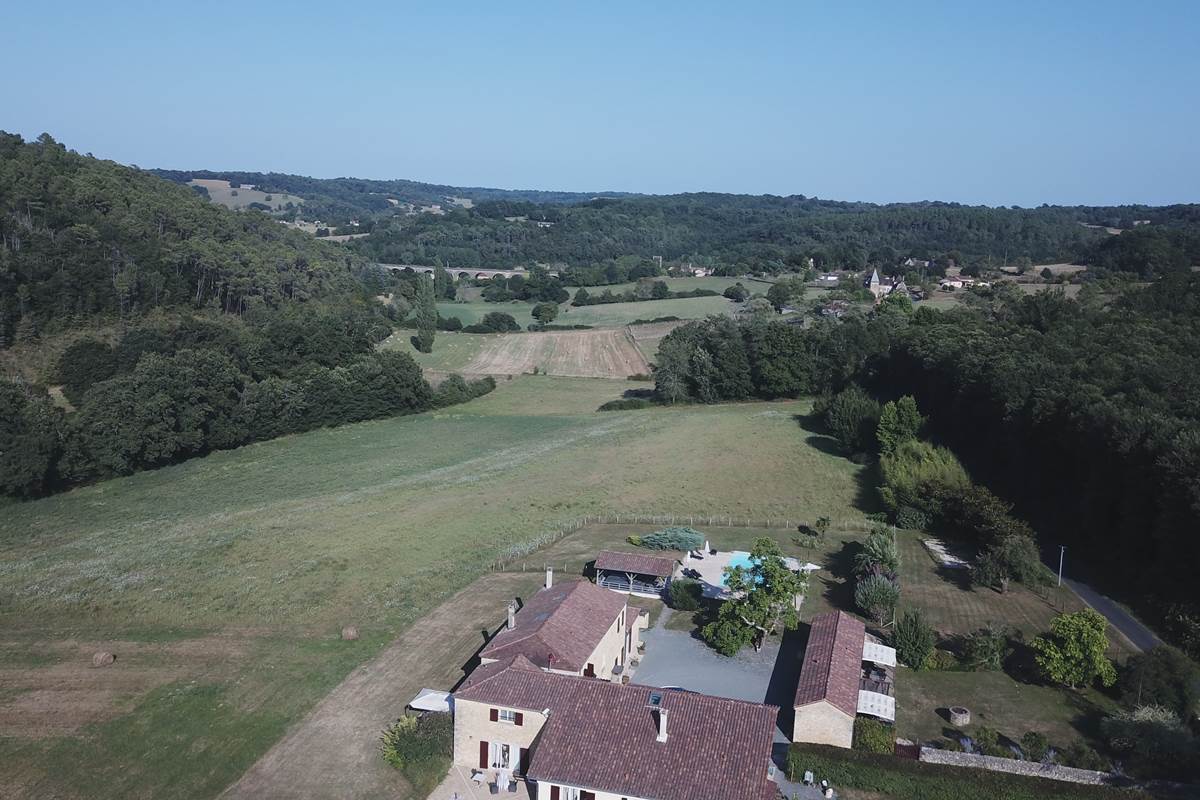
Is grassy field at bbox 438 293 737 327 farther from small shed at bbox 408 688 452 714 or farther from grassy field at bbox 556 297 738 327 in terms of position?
small shed at bbox 408 688 452 714

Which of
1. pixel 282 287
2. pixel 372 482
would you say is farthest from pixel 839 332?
pixel 282 287

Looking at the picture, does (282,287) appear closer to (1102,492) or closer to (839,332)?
(839,332)

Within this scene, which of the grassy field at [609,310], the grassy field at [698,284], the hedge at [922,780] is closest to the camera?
the hedge at [922,780]

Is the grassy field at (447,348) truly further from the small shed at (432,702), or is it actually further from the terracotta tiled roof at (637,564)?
the small shed at (432,702)

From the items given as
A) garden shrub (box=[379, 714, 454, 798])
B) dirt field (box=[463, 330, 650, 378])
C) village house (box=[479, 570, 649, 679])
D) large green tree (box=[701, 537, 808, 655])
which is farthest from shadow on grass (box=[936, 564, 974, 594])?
dirt field (box=[463, 330, 650, 378])

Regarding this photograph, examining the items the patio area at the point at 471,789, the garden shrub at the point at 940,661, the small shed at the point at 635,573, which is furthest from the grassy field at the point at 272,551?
the garden shrub at the point at 940,661

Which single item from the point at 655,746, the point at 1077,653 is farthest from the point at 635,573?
the point at 1077,653
